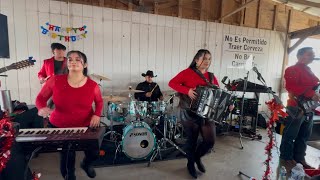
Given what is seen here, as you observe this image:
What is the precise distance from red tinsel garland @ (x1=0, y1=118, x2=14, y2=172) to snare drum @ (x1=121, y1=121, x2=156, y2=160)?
5.43 ft

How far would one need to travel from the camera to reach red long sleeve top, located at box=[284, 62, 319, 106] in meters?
2.70

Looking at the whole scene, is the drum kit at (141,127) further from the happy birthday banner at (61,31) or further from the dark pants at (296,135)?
the dark pants at (296,135)

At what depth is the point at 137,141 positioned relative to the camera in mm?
2895

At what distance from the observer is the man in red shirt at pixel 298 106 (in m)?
2.70

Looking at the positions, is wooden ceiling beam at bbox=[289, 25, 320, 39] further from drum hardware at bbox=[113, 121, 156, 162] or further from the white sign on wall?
drum hardware at bbox=[113, 121, 156, 162]

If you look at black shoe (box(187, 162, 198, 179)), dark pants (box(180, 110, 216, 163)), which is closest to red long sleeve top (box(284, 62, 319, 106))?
dark pants (box(180, 110, 216, 163))

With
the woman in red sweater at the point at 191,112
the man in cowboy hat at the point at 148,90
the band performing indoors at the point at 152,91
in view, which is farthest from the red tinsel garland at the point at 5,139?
the man in cowboy hat at the point at 148,90

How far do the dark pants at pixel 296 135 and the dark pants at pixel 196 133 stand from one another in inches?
49.4

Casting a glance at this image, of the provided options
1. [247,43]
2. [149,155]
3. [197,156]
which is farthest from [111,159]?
[247,43]

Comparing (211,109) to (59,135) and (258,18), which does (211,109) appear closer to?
(59,135)

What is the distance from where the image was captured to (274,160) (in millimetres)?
3096

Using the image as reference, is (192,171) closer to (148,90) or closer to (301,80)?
(301,80)

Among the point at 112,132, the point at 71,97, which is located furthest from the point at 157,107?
the point at 71,97

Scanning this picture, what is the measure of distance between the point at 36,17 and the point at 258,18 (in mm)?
5355
